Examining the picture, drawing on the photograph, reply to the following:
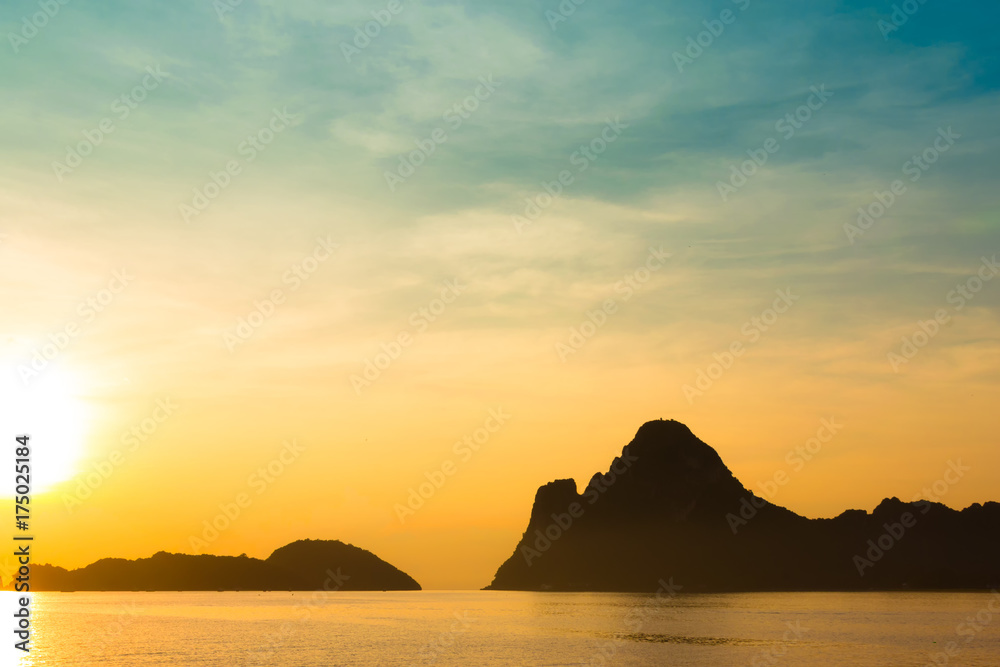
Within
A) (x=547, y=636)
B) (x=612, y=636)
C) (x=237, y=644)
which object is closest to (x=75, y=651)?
(x=237, y=644)

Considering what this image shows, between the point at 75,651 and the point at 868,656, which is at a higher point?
the point at 75,651

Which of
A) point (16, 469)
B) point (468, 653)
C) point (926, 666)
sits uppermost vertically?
point (16, 469)

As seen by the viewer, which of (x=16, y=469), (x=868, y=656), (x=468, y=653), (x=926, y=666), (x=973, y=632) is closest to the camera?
(x=16, y=469)

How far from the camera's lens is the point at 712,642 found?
168125 millimetres

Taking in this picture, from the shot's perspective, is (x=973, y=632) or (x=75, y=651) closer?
(x=75, y=651)

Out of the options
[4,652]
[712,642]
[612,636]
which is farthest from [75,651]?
[712,642]

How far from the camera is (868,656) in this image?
13738 centimetres

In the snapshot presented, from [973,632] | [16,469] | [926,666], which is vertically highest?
[16,469]

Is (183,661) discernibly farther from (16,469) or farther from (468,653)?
(16,469)

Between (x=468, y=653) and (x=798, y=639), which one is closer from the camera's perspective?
(x=468, y=653)

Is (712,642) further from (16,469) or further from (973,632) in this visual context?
(16,469)

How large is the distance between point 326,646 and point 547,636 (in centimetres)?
4824

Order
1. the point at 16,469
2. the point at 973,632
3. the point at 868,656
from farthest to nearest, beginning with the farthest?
the point at 973,632 < the point at 868,656 < the point at 16,469

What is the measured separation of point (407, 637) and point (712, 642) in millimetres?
63868
